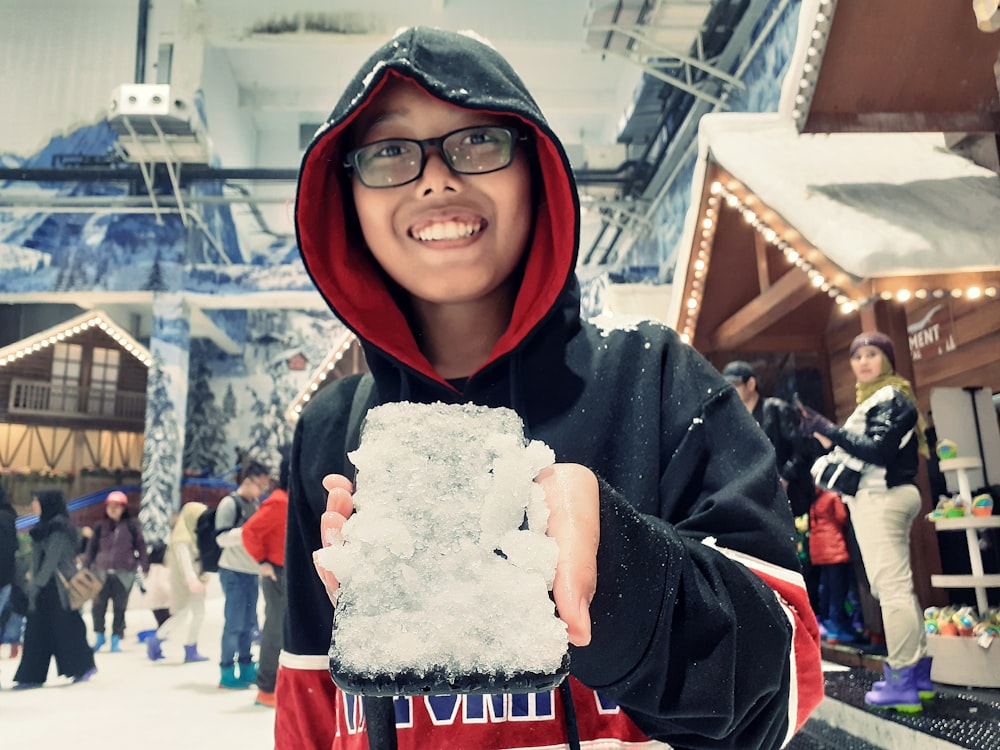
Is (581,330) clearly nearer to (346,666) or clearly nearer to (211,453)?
(346,666)

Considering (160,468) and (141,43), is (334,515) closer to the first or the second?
(160,468)

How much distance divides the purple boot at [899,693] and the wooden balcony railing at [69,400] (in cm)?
1404

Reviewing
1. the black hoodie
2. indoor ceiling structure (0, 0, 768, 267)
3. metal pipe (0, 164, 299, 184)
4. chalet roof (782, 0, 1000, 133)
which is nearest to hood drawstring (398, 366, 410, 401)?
the black hoodie

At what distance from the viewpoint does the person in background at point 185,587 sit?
19.4ft

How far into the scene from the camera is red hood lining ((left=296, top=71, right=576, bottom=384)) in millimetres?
965

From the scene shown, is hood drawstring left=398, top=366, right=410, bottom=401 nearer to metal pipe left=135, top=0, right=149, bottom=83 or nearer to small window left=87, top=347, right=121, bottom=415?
metal pipe left=135, top=0, right=149, bottom=83

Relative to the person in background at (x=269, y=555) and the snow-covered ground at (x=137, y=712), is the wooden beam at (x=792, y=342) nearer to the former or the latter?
the person in background at (x=269, y=555)

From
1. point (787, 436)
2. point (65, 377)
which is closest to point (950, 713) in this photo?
point (787, 436)

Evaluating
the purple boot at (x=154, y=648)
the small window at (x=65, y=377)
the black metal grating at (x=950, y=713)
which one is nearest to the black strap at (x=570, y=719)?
the black metal grating at (x=950, y=713)

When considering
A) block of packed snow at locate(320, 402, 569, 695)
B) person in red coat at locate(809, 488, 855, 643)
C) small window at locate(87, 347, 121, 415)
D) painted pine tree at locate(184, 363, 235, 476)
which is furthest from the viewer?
painted pine tree at locate(184, 363, 235, 476)

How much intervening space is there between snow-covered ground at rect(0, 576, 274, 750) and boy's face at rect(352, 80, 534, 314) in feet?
11.2

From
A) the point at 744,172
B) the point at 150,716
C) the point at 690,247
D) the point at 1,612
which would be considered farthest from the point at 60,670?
the point at 744,172

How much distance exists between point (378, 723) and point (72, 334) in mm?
14862

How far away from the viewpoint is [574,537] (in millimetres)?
509
